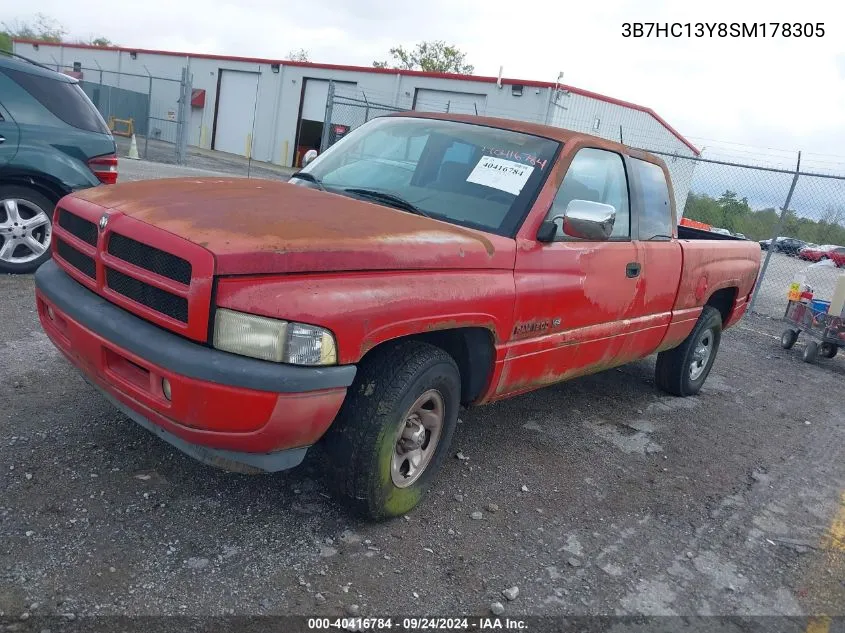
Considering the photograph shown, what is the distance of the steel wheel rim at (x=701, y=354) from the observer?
19.1 ft

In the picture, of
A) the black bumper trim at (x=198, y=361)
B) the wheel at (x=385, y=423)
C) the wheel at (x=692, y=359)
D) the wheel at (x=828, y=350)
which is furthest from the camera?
the wheel at (x=828, y=350)

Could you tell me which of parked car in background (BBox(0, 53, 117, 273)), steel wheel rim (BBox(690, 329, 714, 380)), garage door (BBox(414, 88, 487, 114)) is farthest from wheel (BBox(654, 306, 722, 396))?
garage door (BBox(414, 88, 487, 114))

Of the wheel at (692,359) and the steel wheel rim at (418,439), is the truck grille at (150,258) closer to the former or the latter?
the steel wheel rim at (418,439)

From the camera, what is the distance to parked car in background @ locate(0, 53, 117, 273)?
5750 millimetres

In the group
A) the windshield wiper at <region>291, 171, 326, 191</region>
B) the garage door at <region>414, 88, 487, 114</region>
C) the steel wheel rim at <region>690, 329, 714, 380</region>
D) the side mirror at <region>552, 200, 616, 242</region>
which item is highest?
the garage door at <region>414, 88, 487, 114</region>

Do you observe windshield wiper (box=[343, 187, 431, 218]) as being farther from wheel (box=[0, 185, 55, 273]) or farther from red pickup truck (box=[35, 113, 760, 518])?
wheel (box=[0, 185, 55, 273])

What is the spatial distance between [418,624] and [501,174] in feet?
7.28

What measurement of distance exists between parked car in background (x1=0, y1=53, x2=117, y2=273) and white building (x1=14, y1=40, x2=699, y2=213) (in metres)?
15.5

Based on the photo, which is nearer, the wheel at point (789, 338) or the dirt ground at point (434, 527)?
the dirt ground at point (434, 527)

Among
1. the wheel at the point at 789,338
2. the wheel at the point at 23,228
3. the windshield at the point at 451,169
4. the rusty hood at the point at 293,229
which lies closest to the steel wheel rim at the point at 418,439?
the rusty hood at the point at 293,229

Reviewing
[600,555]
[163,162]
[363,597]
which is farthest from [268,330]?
[163,162]

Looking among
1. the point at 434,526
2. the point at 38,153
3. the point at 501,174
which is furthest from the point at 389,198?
the point at 38,153

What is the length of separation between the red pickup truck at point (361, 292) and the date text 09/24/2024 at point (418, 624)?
56cm

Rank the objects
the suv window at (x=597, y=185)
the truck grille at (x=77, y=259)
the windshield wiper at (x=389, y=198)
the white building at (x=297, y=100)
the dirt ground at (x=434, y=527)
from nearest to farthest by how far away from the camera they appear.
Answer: the dirt ground at (x=434, y=527) < the truck grille at (x=77, y=259) < the windshield wiper at (x=389, y=198) < the suv window at (x=597, y=185) < the white building at (x=297, y=100)
